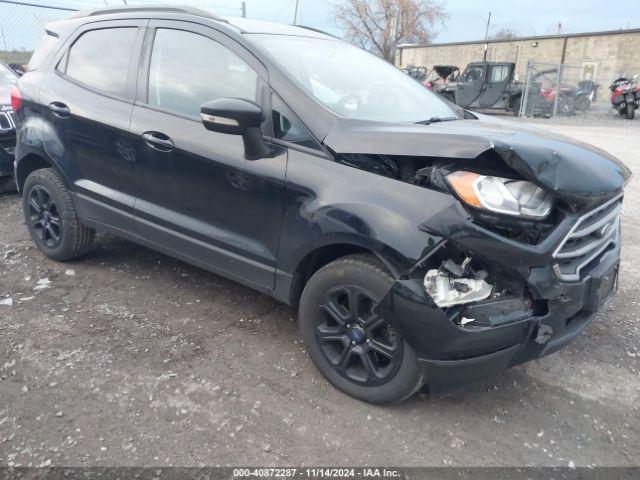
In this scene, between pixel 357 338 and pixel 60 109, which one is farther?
pixel 60 109

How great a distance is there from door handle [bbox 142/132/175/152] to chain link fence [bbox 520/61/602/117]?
1827 cm

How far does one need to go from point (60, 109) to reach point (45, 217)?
0.93 m

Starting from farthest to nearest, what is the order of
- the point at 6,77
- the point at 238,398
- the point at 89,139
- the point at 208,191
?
the point at 6,77
the point at 89,139
the point at 208,191
the point at 238,398

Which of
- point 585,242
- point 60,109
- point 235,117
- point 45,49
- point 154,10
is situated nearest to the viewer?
point 585,242

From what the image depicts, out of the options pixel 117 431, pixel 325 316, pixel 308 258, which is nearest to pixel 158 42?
pixel 308 258

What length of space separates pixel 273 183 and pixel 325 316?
28.4 inches

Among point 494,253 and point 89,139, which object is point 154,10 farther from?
point 494,253

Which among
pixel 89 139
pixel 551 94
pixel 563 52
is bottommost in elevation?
pixel 89 139

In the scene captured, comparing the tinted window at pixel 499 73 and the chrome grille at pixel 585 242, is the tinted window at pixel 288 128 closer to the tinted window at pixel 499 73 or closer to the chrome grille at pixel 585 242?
the chrome grille at pixel 585 242

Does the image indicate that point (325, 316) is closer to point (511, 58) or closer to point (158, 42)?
point (158, 42)

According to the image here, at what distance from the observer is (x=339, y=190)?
2391 mm

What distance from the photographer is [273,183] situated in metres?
2.61

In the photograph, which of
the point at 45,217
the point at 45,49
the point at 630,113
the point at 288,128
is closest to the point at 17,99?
the point at 45,49

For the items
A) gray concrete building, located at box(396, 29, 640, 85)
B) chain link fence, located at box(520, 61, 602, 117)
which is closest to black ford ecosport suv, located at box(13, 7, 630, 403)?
chain link fence, located at box(520, 61, 602, 117)
